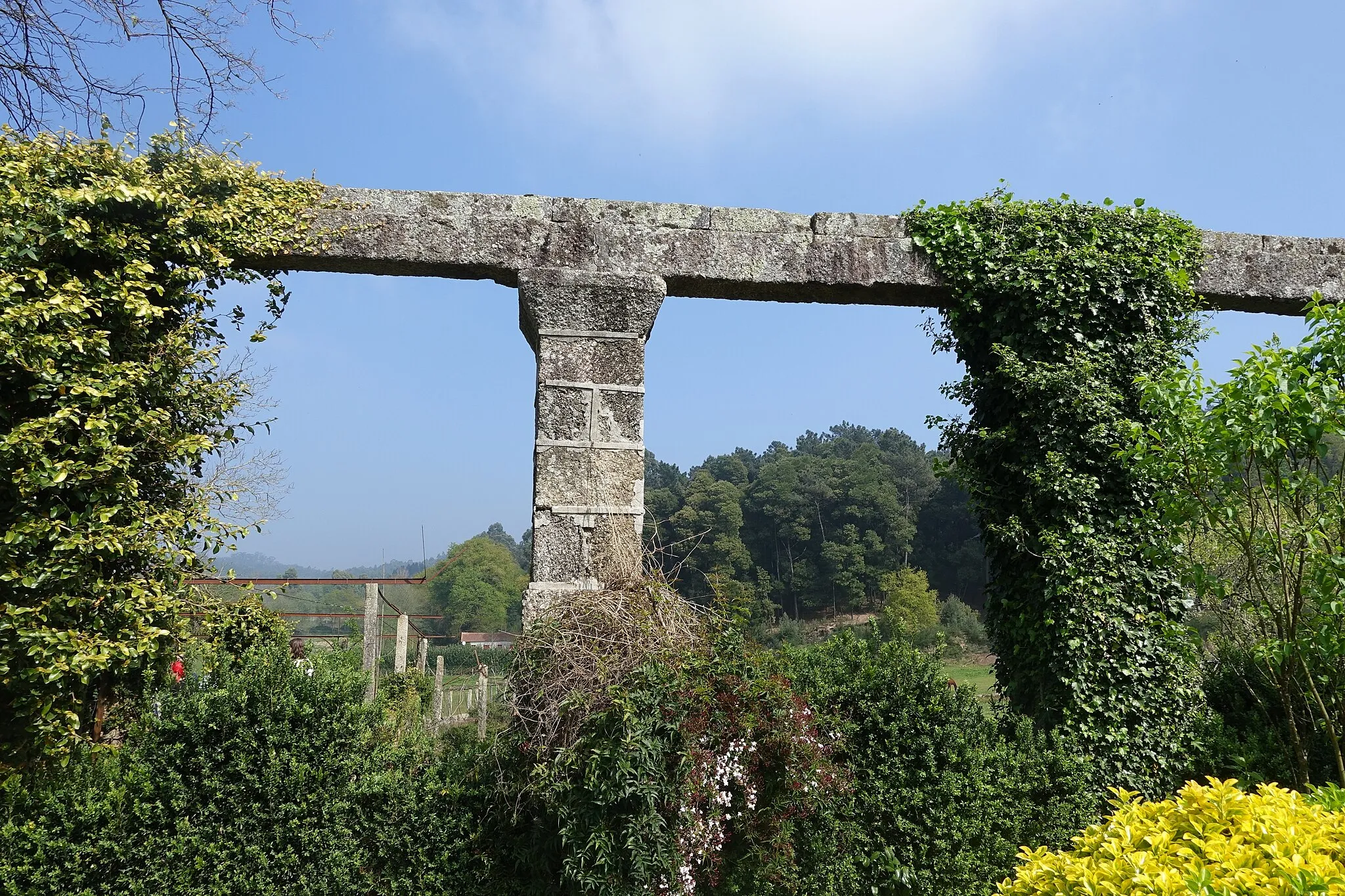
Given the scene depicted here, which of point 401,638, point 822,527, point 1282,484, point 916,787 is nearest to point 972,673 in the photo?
point 822,527

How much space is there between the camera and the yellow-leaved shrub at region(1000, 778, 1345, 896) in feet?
6.97

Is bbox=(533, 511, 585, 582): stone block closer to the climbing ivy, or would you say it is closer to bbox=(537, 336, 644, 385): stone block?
bbox=(537, 336, 644, 385): stone block

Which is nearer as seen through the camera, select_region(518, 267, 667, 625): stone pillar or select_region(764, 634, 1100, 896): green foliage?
select_region(764, 634, 1100, 896): green foliage

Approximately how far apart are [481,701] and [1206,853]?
6.06 m

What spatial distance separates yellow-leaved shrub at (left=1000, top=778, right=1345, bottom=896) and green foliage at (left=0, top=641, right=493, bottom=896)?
2458mm

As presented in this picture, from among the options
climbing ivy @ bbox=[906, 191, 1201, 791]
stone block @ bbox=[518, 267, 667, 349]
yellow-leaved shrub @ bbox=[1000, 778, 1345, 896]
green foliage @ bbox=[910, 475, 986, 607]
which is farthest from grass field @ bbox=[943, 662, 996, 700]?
yellow-leaved shrub @ bbox=[1000, 778, 1345, 896]

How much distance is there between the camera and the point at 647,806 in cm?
338

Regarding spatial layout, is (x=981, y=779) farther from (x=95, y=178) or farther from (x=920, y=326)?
(x=95, y=178)

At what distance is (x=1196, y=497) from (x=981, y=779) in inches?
72.8

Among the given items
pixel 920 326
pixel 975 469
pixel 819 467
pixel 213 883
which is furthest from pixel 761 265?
pixel 819 467

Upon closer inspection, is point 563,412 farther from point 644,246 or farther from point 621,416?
point 644,246

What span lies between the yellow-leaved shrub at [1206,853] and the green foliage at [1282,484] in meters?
1.84

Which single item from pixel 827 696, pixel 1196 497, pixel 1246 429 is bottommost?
pixel 827 696

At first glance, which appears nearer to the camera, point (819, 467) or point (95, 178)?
point (95, 178)
